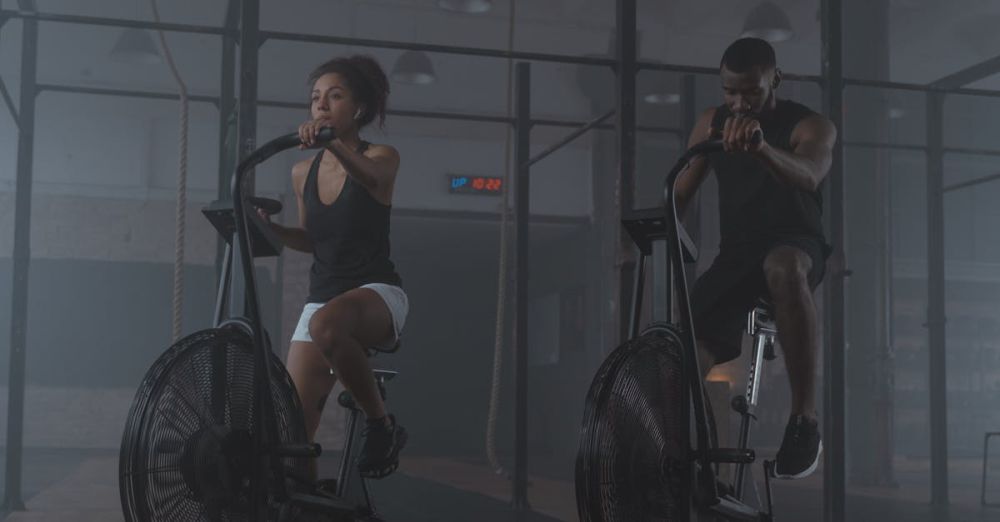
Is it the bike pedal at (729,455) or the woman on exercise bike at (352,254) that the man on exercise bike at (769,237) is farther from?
the woman on exercise bike at (352,254)

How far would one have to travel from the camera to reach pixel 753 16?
8219mm

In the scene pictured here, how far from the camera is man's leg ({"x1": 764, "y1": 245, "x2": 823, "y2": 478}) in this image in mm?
2570

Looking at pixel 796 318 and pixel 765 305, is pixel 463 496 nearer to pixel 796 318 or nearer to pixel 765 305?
pixel 765 305

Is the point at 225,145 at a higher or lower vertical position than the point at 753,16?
lower

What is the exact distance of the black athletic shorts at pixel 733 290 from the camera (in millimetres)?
2688

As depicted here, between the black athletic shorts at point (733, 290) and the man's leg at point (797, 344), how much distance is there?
0.04m

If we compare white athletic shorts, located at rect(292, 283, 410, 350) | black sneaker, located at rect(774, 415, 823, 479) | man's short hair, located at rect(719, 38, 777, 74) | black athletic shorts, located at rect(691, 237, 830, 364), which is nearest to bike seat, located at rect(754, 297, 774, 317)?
black athletic shorts, located at rect(691, 237, 830, 364)

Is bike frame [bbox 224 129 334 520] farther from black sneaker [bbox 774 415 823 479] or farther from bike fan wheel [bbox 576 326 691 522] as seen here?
black sneaker [bbox 774 415 823 479]

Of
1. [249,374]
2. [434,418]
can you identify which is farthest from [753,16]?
[434,418]

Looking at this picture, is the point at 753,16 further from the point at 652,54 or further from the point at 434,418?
the point at 434,418

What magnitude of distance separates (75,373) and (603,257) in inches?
221

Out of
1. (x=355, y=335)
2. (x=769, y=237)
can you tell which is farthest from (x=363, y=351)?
(x=769, y=237)

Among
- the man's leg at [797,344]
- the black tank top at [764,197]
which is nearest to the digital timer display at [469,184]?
the black tank top at [764,197]

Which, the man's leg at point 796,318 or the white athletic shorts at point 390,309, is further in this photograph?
the white athletic shorts at point 390,309
